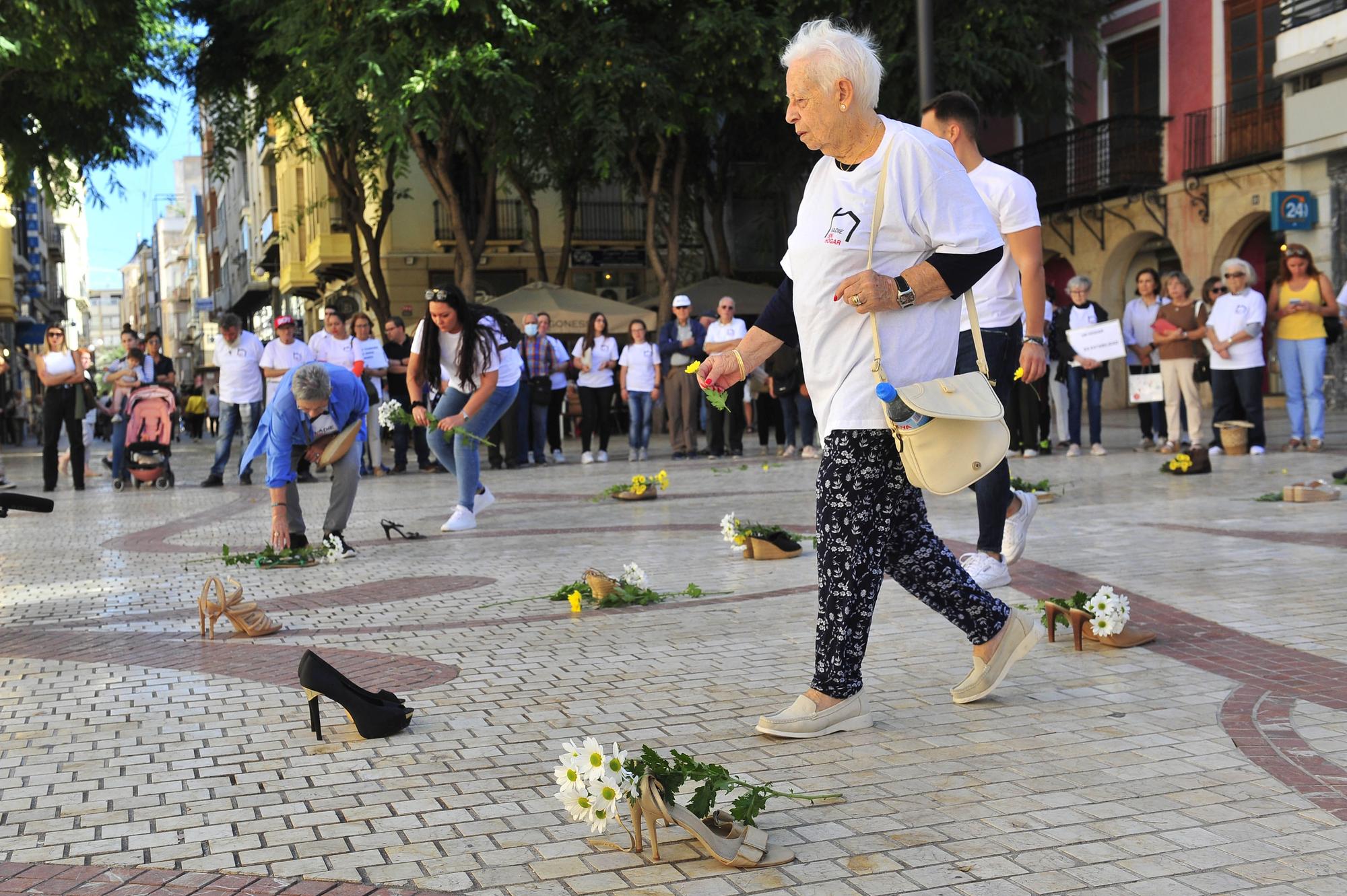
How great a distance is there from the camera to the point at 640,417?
18.4 m

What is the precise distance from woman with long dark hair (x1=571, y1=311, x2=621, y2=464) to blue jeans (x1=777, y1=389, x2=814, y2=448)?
7.98 feet

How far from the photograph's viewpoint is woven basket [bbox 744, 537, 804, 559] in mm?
8180

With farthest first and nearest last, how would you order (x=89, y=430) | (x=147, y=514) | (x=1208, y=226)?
(x=1208, y=226), (x=89, y=430), (x=147, y=514)

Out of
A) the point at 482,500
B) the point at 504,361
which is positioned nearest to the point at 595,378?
the point at 482,500

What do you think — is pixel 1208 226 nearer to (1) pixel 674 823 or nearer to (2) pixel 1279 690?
(2) pixel 1279 690

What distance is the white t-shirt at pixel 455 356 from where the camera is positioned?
10.1 meters

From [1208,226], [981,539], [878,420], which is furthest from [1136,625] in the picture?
[1208,226]

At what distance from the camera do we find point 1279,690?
4.64 metres

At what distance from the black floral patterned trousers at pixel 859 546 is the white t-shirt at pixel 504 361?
243 inches

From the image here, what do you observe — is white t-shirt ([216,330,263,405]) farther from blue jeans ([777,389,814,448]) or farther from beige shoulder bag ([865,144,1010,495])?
beige shoulder bag ([865,144,1010,495])

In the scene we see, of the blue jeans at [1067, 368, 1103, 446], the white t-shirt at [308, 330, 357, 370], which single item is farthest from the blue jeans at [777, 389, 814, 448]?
the white t-shirt at [308, 330, 357, 370]

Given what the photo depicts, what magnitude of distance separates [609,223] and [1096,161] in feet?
42.2

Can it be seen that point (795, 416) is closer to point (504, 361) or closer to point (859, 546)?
point (504, 361)

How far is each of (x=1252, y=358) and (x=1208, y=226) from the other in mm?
13711
